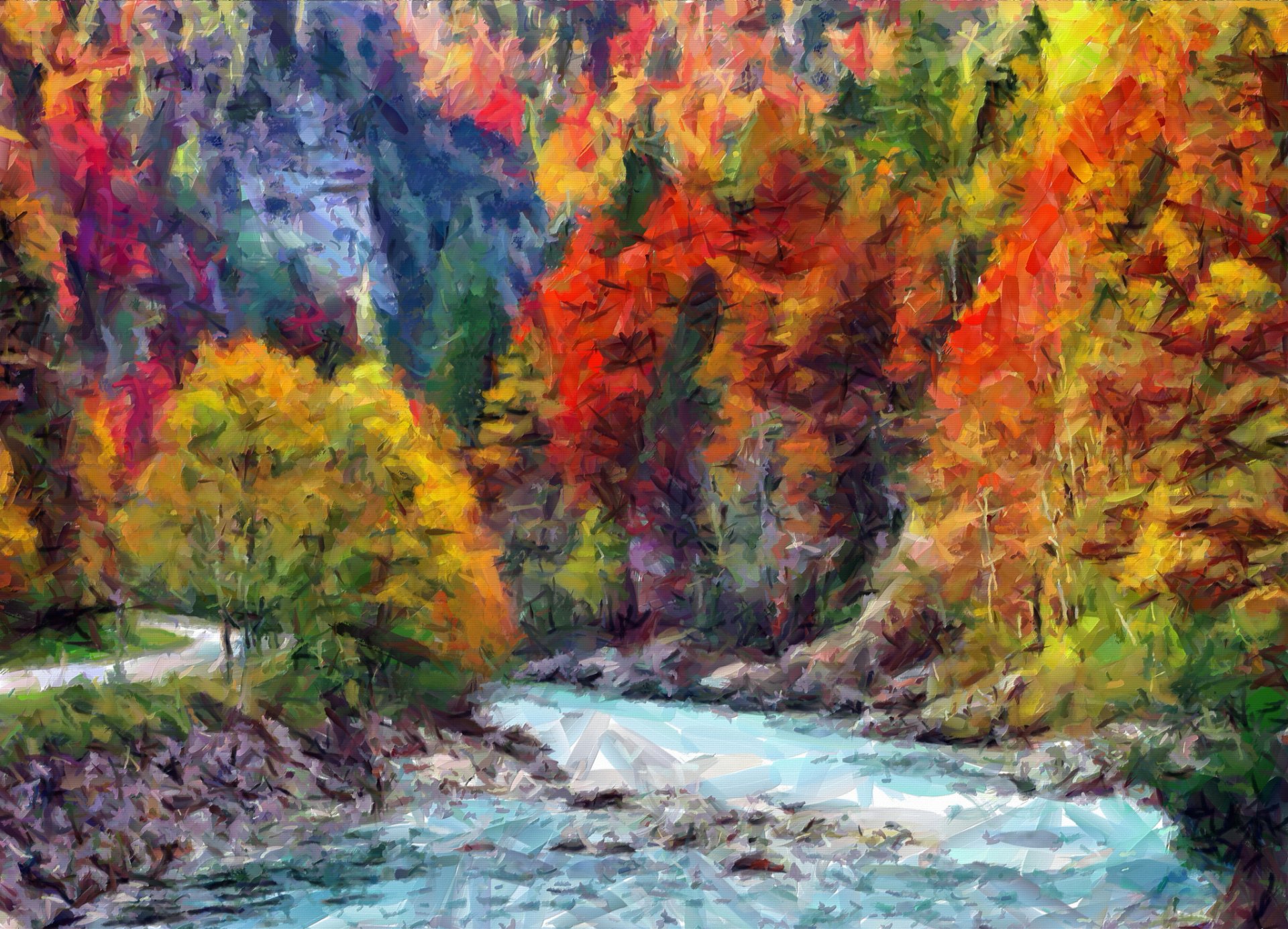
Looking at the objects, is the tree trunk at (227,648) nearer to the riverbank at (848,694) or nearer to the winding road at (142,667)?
the winding road at (142,667)

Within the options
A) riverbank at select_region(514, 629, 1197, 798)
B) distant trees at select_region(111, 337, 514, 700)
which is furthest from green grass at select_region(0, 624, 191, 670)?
riverbank at select_region(514, 629, 1197, 798)

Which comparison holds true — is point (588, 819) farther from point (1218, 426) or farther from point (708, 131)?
point (708, 131)

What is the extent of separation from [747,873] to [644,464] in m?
12.1

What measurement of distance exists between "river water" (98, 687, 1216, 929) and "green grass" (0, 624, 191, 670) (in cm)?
470

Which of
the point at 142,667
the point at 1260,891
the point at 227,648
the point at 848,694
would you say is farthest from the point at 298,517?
the point at 1260,891

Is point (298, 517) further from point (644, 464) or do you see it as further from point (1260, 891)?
point (1260, 891)

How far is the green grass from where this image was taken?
1684 centimetres

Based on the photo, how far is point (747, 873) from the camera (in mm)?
14109

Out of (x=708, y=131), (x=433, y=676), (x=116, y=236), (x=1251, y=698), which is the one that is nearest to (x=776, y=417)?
(x=708, y=131)

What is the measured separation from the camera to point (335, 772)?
53.8 feet

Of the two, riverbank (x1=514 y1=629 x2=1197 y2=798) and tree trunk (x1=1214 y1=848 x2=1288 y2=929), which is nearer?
tree trunk (x1=1214 y1=848 x2=1288 y2=929)

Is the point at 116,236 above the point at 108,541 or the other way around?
above

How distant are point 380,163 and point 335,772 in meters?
16.1

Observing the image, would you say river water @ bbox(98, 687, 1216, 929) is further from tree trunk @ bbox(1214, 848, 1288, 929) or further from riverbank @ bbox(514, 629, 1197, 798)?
tree trunk @ bbox(1214, 848, 1288, 929)
